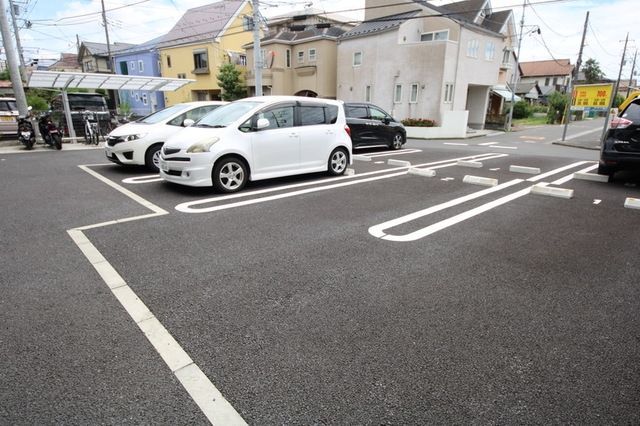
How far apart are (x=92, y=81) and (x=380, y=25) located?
16937 millimetres

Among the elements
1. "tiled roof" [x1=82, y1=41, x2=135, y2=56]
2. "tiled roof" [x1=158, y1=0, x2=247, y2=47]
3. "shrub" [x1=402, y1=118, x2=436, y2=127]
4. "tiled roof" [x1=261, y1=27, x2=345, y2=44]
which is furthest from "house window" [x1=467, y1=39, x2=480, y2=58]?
"tiled roof" [x1=82, y1=41, x2=135, y2=56]

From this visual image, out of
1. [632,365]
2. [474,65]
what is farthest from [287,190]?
[474,65]

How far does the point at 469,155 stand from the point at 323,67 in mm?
16314

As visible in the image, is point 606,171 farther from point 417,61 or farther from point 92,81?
point 92,81

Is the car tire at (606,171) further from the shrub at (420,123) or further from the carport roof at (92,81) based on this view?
the carport roof at (92,81)

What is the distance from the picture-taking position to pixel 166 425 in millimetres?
1799

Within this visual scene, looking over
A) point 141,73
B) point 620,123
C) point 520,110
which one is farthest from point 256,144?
point 520,110

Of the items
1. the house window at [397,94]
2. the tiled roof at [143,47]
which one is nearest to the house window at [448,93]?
the house window at [397,94]

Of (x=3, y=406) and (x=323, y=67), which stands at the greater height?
(x=323, y=67)

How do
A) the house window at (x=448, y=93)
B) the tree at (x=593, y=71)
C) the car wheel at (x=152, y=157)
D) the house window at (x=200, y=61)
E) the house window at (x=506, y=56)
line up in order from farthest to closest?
the tree at (x=593, y=71) < the house window at (x=506, y=56) < the house window at (x=200, y=61) < the house window at (x=448, y=93) < the car wheel at (x=152, y=157)

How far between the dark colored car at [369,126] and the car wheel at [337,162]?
415cm

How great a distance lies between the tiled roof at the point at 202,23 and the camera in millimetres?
30016

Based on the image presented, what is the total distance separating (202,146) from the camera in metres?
5.88

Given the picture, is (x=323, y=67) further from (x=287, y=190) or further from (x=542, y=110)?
(x=542, y=110)
